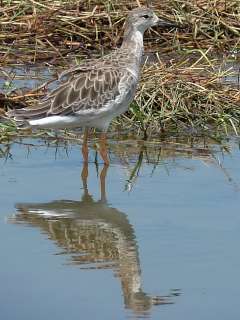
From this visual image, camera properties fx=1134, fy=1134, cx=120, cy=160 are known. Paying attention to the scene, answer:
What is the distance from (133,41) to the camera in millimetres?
10164

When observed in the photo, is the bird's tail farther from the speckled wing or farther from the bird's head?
the bird's head

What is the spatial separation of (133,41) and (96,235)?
9.89 feet

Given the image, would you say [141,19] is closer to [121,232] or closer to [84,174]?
[84,174]

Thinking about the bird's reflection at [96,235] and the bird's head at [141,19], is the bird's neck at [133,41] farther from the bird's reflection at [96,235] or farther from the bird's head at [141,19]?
the bird's reflection at [96,235]

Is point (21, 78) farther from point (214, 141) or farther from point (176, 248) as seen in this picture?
point (176, 248)

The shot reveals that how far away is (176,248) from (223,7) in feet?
23.0

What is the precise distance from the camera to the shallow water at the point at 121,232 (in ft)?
20.7

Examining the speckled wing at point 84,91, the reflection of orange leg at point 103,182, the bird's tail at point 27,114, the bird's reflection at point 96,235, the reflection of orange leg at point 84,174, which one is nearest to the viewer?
the bird's reflection at point 96,235

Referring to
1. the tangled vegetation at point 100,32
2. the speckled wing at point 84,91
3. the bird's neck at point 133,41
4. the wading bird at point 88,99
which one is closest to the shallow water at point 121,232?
the wading bird at point 88,99

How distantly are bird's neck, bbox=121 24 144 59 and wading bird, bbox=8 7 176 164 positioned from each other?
0.70 ft

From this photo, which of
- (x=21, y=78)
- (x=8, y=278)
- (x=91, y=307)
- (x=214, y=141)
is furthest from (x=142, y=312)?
(x=21, y=78)

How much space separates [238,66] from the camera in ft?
42.7

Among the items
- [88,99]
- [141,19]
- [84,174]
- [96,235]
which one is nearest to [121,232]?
[96,235]

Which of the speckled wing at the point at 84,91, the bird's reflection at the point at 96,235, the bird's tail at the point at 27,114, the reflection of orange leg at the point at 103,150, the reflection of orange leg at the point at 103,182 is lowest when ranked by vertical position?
the bird's reflection at the point at 96,235
